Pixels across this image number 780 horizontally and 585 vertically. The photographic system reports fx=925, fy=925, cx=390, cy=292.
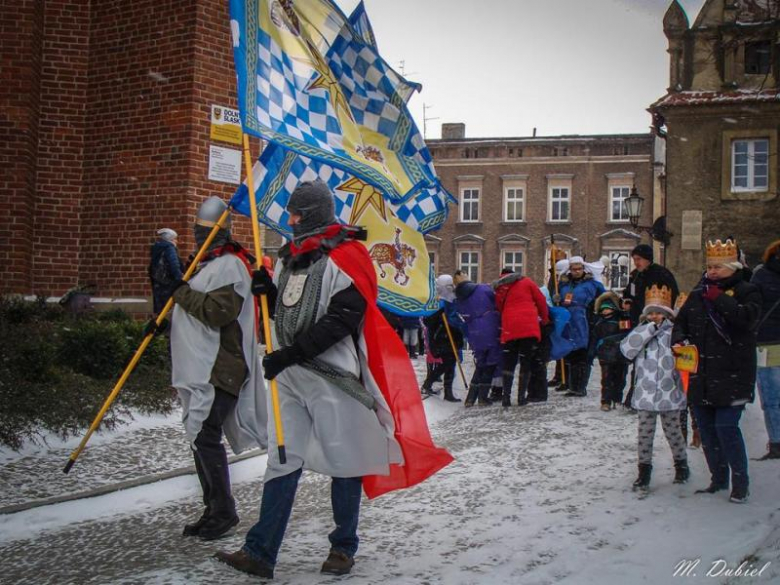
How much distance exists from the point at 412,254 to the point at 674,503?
3.02 meters

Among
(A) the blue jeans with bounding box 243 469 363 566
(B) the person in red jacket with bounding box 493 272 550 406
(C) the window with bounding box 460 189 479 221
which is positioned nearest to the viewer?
(A) the blue jeans with bounding box 243 469 363 566

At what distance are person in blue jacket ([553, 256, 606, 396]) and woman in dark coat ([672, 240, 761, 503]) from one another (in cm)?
604

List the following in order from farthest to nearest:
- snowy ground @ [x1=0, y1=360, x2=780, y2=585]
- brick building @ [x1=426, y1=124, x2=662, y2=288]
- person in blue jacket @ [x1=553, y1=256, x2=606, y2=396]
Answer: brick building @ [x1=426, y1=124, x2=662, y2=288], person in blue jacket @ [x1=553, y1=256, x2=606, y2=396], snowy ground @ [x1=0, y1=360, x2=780, y2=585]

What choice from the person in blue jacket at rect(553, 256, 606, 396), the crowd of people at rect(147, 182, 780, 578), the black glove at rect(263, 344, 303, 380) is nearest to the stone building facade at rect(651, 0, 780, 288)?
the person in blue jacket at rect(553, 256, 606, 396)

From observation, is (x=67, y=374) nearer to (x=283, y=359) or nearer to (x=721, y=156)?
(x=283, y=359)

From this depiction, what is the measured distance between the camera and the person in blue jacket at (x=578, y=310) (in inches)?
510

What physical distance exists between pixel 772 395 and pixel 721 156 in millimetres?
24089

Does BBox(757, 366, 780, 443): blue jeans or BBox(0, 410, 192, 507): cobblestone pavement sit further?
BBox(757, 366, 780, 443): blue jeans

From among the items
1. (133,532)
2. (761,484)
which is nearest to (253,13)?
(133,532)

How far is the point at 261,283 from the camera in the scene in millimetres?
5137

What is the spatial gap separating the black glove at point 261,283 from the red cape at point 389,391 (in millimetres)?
435

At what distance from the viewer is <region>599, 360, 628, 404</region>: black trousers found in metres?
11.3

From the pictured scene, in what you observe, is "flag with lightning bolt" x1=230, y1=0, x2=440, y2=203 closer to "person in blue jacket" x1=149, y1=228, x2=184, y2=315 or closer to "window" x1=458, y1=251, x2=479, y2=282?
"person in blue jacket" x1=149, y1=228, x2=184, y2=315

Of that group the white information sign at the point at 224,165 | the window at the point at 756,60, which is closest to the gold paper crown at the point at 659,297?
the white information sign at the point at 224,165
